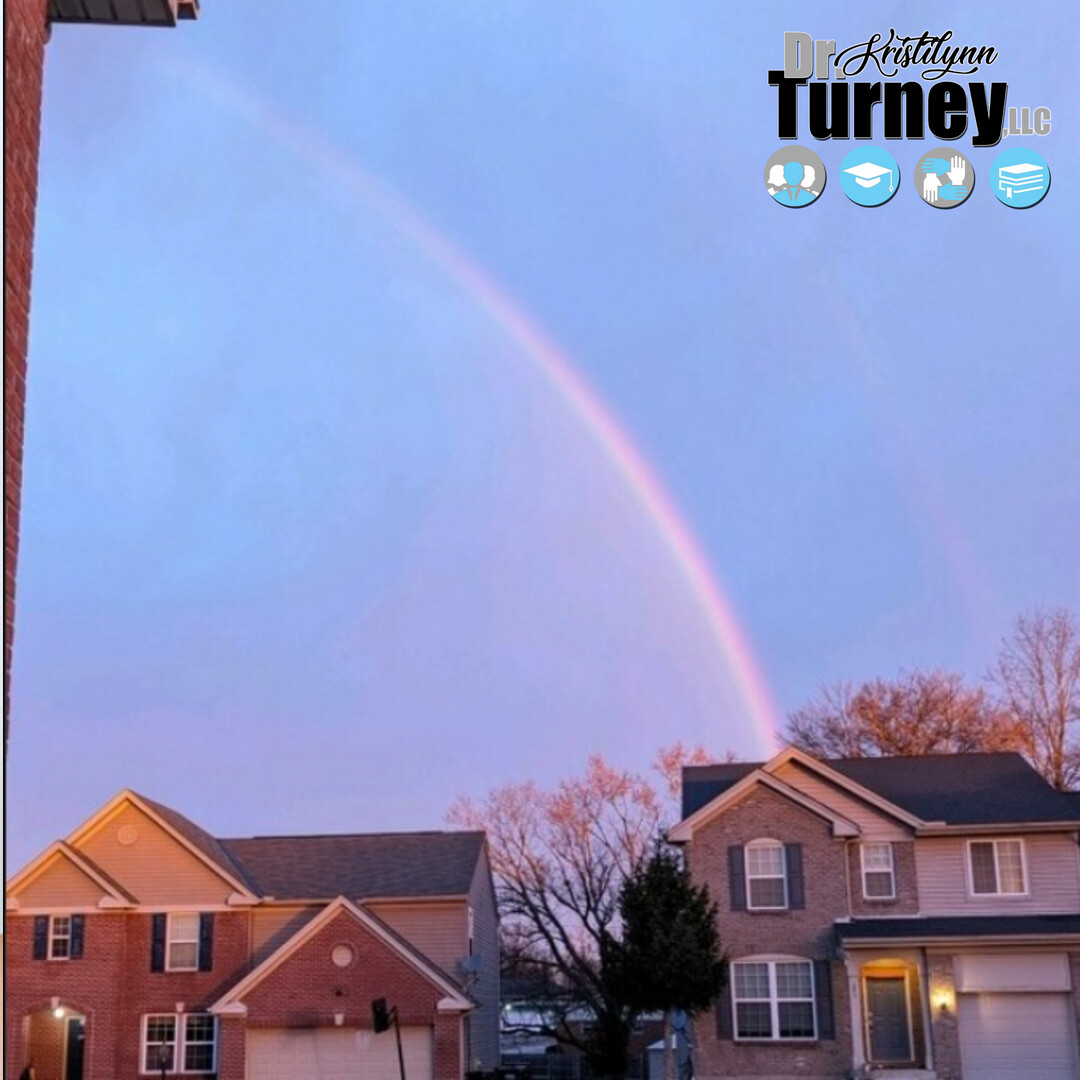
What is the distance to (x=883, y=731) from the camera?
Answer: 58.2 m

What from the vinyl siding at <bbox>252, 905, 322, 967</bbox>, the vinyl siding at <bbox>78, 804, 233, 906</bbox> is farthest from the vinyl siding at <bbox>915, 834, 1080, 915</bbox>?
the vinyl siding at <bbox>78, 804, 233, 906</bbox>

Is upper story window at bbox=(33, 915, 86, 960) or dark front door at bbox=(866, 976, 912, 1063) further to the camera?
upper story window at bbox=(33, 915, 86, 960)

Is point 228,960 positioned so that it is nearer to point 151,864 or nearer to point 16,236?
point 151,864

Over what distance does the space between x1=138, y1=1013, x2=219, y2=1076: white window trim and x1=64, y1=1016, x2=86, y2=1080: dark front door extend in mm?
1420

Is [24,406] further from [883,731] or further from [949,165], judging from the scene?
[883,731]

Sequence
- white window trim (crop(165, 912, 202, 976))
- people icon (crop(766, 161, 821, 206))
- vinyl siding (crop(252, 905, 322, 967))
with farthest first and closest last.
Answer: vinyl siding (crop(252, 905, 322, 967)) < white window trim (crop(165, 912, 202, 976)) < people icon (crop(766, 161, 821, 206))

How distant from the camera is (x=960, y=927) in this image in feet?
106

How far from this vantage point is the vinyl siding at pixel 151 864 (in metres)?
37.8

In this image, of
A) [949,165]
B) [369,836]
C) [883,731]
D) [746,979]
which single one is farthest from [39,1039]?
[883,731]

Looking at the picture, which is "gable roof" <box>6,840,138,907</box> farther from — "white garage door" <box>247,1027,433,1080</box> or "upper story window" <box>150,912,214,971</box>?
"white garage door" <box>247,1027,433,1080</box>

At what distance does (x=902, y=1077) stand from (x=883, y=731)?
2786 centimetres

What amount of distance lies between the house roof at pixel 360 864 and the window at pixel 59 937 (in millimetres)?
4713

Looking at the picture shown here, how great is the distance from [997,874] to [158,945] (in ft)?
67.5

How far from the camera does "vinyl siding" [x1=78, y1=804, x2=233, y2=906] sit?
124ft
